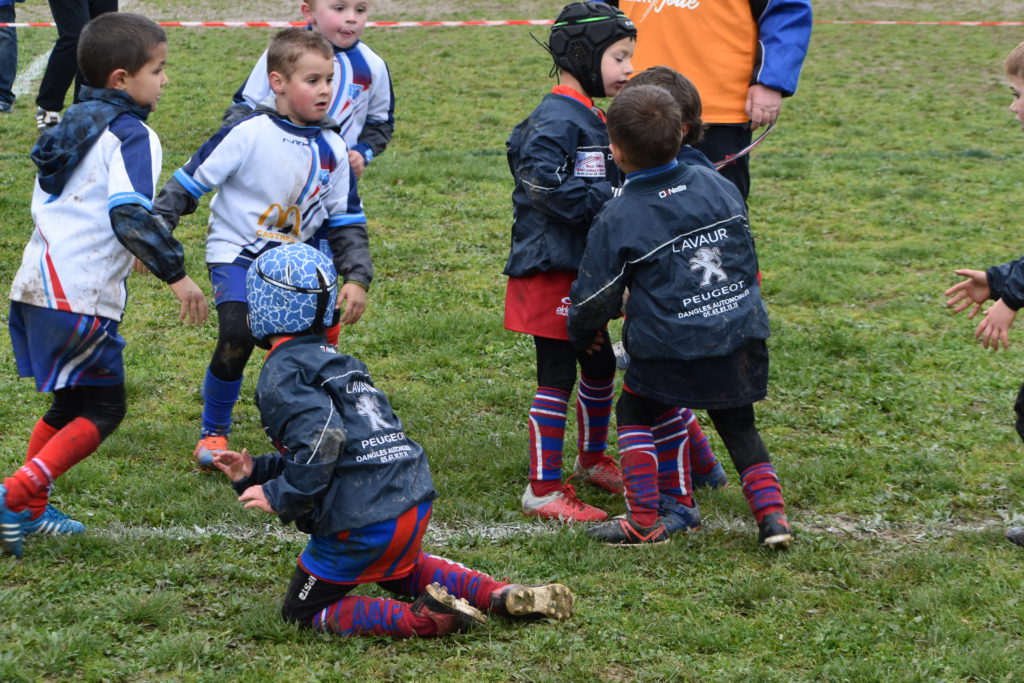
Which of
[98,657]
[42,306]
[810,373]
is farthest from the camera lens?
[810,373]

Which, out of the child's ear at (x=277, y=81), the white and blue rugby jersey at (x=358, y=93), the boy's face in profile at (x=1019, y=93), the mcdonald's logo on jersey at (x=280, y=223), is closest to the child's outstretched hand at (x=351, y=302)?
the mcdonald's logo on jersey at (x=280, y=223)

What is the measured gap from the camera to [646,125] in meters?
3.94

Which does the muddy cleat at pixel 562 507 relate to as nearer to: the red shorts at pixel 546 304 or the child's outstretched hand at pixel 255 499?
the red shorts at pixel 546 304

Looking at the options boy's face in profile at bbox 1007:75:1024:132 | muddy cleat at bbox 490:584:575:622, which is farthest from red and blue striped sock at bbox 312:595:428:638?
boy's face in profile at bbox 1007:75:1024:132

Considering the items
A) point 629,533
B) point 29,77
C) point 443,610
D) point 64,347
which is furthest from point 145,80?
point 29,77

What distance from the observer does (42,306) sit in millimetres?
3926

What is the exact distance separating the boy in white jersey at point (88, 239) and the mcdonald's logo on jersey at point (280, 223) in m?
0.55

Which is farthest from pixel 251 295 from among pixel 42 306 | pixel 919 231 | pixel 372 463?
pixel 919 231

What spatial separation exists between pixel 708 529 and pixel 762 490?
34 centimetres

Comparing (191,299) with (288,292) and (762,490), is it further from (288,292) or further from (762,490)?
(762,490)

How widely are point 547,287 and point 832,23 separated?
18.1 metres

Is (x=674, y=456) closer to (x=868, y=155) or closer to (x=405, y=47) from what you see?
(x=868, y=155)

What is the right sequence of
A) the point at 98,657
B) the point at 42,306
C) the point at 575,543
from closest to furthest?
the point at 98,657
the point at 42,306
the point at 575,543

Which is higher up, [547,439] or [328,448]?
[328,448]
